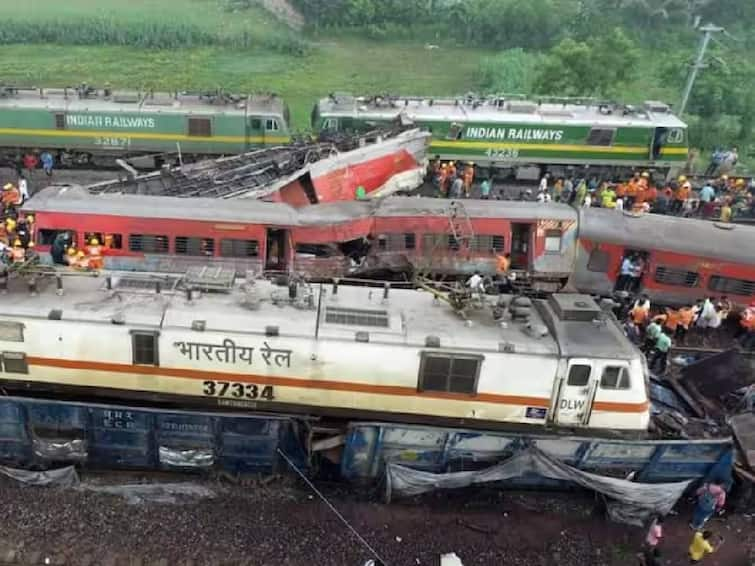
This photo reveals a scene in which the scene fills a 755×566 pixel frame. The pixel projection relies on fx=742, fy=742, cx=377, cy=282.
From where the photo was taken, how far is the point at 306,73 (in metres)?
48.1

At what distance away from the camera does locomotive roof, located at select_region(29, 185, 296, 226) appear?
18062mm

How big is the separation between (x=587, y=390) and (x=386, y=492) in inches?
155

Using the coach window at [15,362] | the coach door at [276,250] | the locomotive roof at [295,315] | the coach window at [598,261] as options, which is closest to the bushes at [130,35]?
the coach door at [276,250]

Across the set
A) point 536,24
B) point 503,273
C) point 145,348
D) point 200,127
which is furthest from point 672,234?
point 536,24

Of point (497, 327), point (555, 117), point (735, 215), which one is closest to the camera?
point (497, 327)

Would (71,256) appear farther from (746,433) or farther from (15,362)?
(746,433)

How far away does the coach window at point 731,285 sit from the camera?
1895 centimetres

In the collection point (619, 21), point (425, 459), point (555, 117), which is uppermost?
point (619, 21)

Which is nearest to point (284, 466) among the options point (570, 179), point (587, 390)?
point (587, 390)

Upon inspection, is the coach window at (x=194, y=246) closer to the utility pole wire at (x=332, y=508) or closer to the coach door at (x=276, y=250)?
the coach door at (x=276, y=250)

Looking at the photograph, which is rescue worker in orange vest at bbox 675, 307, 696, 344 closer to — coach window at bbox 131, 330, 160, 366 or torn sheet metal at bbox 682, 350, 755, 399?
torn sheet metal at bbox 682, 350, 755, 399

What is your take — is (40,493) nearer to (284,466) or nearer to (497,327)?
(284,466)

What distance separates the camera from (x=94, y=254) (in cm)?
1725

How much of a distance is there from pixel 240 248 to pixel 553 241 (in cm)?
814
